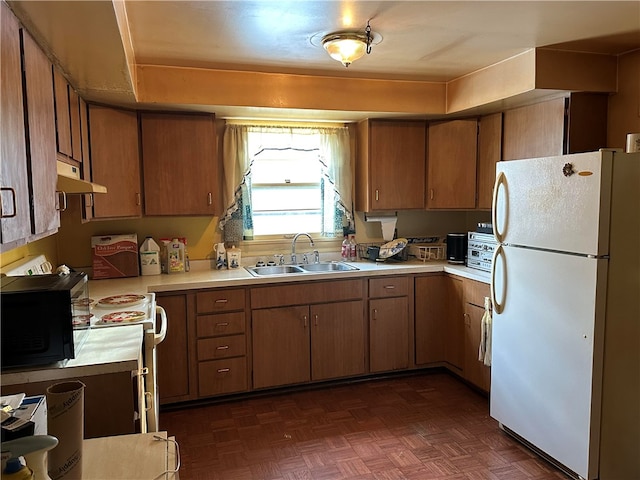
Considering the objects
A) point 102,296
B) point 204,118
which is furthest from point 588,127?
point 102,296

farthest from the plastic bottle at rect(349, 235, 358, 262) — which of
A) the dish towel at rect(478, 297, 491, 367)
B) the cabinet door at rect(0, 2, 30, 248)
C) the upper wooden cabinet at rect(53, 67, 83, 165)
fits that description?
the cabinet door at rect(0, 2, 30, 248)

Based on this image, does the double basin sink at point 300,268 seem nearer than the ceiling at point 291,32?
No

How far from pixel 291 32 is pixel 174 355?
210 centimetres

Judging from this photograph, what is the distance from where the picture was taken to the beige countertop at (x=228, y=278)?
3.05m

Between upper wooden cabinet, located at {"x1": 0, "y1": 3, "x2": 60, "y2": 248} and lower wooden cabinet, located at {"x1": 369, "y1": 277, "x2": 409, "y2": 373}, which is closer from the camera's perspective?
upper wooden cabinet, located at {"x1": 0, "y1": 3, "x2": 60, "y2": 248}

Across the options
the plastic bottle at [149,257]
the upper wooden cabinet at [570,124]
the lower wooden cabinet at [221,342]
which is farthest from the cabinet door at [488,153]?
the plastic bottle at [149,257]

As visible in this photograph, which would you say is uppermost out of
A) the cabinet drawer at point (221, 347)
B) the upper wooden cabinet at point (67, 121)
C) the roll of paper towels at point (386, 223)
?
the upper wooden cabinet at point (67, 121)

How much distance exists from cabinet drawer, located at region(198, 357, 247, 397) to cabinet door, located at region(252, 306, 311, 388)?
9 centimetres

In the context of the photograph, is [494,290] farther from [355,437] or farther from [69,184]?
[69,184]

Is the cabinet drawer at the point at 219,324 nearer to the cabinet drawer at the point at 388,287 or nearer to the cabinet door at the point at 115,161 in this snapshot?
the cabinet door at the point at 115,161

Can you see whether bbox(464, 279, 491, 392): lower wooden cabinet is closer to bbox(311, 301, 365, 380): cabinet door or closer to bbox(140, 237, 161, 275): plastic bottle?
bbox(311, 301, 365, 380): cabinet door

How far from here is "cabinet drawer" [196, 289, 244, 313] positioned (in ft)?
10.4

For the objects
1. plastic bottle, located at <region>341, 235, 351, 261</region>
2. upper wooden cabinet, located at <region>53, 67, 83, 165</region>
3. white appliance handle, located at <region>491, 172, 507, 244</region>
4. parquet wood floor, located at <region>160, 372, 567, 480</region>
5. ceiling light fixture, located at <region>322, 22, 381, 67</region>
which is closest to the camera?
upper wooden cabinet, located at <region>53, 67, 83, 165</region>

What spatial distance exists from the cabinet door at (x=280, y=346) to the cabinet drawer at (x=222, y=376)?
0.09 meters
